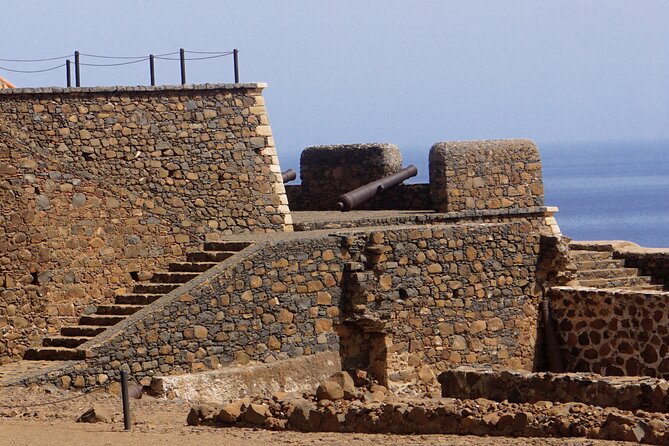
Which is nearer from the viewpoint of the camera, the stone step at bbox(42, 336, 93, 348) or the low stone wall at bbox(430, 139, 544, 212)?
the stone step at bbox(42, 336, 93, 348)

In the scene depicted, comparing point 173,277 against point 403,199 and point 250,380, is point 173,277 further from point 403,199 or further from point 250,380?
point 403,199

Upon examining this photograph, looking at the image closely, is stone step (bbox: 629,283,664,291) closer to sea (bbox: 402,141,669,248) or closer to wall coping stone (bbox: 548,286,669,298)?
wall coping stone (bbox: 548,286,669,298)

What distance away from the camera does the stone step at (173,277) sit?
2373cm

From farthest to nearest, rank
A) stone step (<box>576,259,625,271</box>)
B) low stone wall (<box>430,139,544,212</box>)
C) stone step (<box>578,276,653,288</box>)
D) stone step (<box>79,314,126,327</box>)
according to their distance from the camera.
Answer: low stone wall (<box>430,139,544,212</box>) < stone step (<box>576,259,625,271</box>) < stone step (<box>578,276,653,288</box>) < stone step (<box>79,314,126,327</box>)

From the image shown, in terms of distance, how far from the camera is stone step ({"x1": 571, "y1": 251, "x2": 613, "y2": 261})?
1091 inches

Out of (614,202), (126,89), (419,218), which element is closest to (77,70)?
(126,89)

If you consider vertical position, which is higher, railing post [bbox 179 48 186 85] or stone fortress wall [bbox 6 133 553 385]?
railing post [bbox 179 48 186 85]

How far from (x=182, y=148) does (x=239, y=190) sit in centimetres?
110

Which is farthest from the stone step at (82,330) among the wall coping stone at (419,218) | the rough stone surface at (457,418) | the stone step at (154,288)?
the rough stone surface at (457,418)

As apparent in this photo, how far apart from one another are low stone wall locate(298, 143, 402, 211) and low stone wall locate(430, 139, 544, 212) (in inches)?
76.7

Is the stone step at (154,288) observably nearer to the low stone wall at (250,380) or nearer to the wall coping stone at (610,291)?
the low stone wall at (250,380)

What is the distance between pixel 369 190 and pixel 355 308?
19.3 ft

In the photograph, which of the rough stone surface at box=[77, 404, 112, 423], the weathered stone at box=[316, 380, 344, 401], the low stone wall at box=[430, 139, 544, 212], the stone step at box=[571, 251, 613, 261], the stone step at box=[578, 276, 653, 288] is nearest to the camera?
the rough stone surface at box=[77, 404, 112, 423]

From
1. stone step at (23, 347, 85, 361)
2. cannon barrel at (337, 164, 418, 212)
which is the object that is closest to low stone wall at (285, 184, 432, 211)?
cannon barrel at (337, 164, 418, 212)
